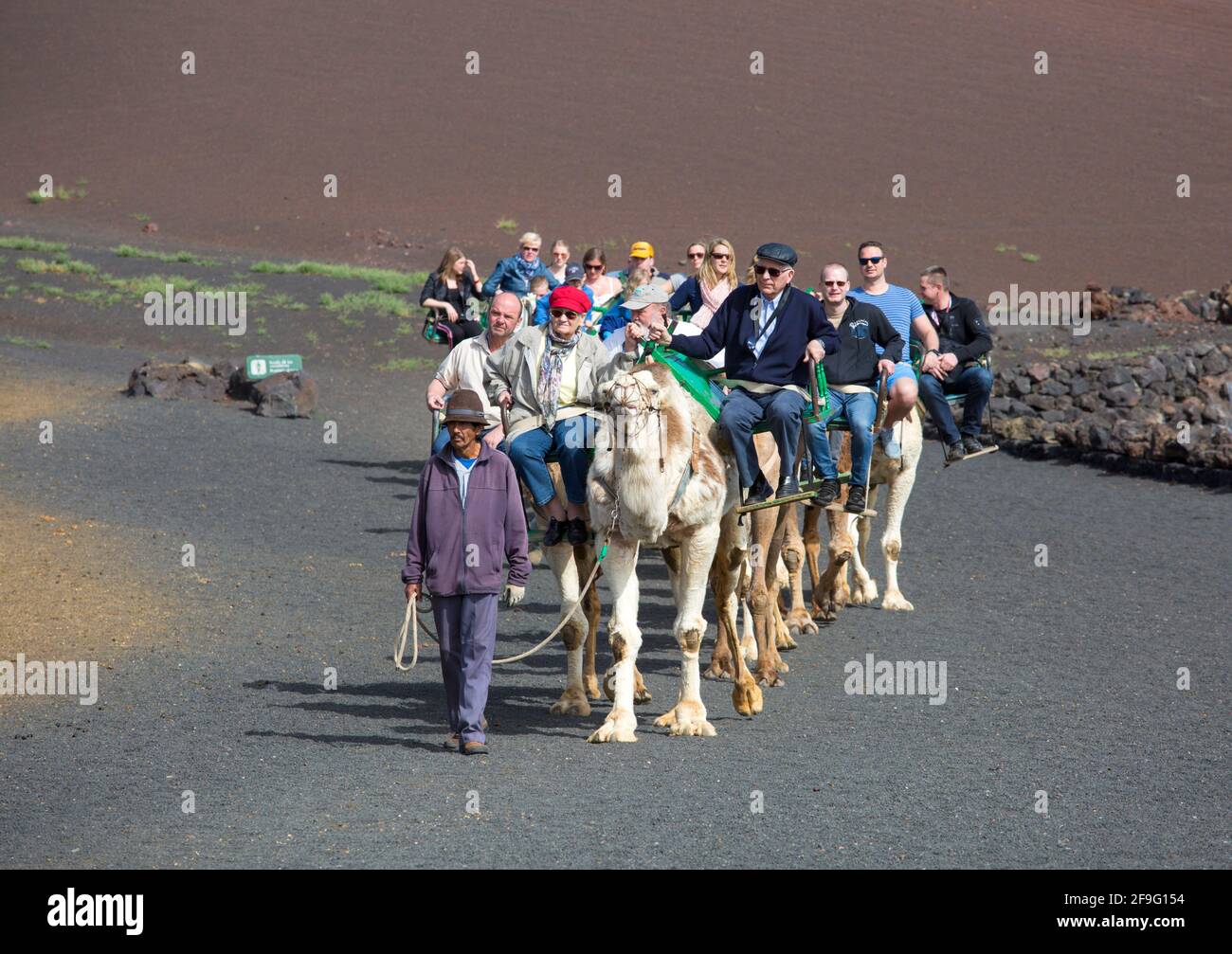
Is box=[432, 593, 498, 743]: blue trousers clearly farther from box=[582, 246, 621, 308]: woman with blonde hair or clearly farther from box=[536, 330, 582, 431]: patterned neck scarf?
box=[582, 246, 621, 308]: woman with blonde hair

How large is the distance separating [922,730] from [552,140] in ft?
205

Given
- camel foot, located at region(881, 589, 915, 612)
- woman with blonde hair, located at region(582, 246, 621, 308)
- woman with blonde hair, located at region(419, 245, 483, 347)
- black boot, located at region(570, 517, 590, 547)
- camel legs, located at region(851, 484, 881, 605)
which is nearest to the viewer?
black boot, located at region(570, 517, 590, 547)

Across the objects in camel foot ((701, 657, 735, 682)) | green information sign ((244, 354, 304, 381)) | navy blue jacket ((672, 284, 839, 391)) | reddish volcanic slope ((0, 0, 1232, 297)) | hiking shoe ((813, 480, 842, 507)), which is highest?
reddish volcanic slope ((0, 0, 1232, 297))

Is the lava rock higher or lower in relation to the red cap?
lower

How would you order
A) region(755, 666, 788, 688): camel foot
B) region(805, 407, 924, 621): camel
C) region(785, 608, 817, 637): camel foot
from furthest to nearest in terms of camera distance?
region(805, 407, 924, 621): camel, region(785, 608, 817, 637): camel foot, region(755, 666, 788, 688): camel foot

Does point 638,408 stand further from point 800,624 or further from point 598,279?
point 598,279

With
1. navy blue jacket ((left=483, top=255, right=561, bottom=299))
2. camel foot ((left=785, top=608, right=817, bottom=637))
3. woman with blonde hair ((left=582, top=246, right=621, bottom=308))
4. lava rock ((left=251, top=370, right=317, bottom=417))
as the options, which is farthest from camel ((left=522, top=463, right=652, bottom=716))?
lava rock ((left=251, top=370, right=317, bottom=417))

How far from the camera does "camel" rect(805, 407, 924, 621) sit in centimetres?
1322

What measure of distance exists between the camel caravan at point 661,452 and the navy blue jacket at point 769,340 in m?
0.01

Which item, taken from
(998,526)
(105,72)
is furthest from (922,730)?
(105,72)

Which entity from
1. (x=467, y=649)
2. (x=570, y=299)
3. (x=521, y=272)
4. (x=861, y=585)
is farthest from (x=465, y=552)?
(x=521, y=272)

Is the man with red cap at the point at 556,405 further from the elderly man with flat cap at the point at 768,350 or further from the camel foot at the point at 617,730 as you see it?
the camel foot at the point at 617,730

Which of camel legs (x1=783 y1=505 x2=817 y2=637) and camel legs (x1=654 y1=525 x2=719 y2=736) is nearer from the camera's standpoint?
camel legs (x1=654 y1=525 x2=719 y2=736)

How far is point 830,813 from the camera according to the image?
8023 millimetres
